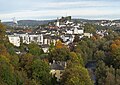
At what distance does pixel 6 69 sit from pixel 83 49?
31.9 meters

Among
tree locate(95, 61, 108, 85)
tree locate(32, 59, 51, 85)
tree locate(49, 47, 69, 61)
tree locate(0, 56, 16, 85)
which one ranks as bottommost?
tree locate(49, 47, 69, 61)

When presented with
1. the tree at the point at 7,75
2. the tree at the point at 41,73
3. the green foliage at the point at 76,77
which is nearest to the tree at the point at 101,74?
the green foliage at the point at 76,77

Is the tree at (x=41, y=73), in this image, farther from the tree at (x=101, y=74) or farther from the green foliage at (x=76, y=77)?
the tree at (x=101, y=74)

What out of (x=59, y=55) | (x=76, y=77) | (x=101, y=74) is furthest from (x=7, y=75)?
(x=59, y=55)

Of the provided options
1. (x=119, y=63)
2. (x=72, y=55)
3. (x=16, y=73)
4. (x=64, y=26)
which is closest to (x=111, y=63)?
(x=119, y=63)

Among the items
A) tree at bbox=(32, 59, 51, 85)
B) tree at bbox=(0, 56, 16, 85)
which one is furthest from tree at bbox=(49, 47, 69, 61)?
tree at bbox=(0, 56, 16, 85)

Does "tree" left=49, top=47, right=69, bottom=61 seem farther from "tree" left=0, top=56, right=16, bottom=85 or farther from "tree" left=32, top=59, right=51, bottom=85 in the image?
"tree" left=0, top=56, right=16, bottom=85

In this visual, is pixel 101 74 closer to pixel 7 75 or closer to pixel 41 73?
pixel 41 73

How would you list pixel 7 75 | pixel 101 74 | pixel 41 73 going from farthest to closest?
pixel 101 74
pixel 41 73
pixel 7 75

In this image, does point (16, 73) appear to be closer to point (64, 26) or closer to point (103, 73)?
point (103, 73)


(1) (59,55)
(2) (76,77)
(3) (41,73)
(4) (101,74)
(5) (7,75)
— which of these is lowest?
(1) (59,55)

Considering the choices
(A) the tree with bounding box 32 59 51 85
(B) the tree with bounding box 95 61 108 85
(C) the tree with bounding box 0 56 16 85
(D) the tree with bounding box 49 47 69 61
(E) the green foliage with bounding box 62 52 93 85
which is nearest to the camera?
(C) the tree with bounding box 0 56 16 85

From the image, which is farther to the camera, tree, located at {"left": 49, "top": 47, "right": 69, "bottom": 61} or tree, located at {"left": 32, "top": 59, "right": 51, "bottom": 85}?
tree, located at {"left": 49, "top": 47, "right": 69, "bottom": 61}

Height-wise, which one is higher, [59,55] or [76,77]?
[76,77]
